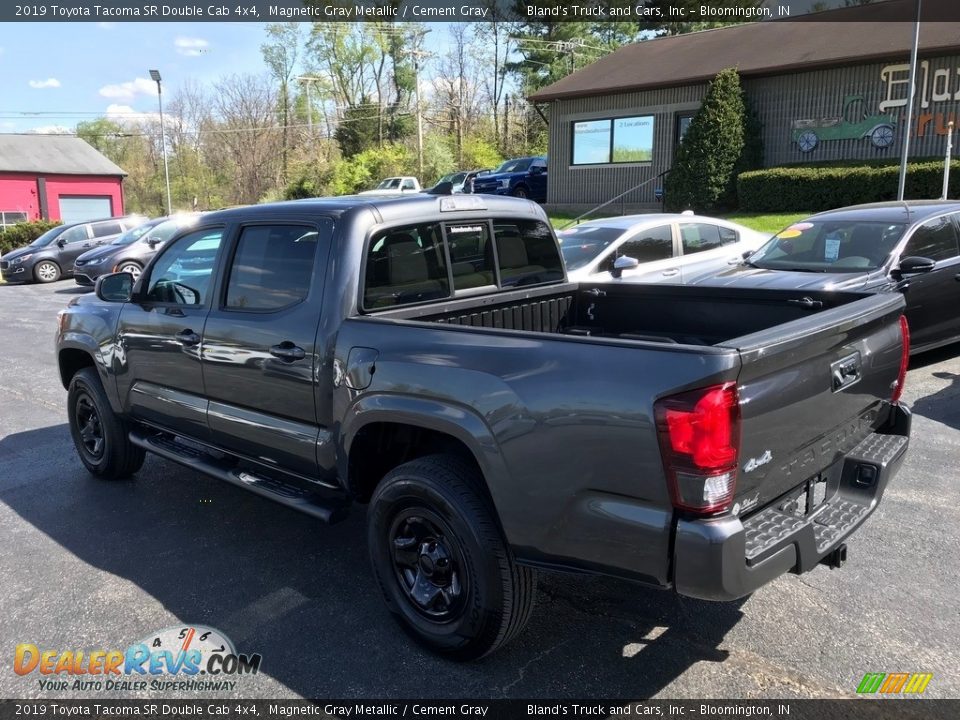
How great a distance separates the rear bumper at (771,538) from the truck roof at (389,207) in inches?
87.3

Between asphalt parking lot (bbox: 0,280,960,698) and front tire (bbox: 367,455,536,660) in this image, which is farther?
asphalt parking lot (bbox: 0,280,960,698)

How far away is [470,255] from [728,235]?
6.79 meters

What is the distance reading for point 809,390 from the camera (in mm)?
2822

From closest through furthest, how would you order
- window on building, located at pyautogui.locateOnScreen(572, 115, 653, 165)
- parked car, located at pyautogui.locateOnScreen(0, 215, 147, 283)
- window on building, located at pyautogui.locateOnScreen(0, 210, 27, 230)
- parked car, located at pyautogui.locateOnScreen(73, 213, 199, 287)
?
parked car, located at pyautogui.locateOnScreen(73, 213, 199, 287) < parked car, located at pyautogui.locateOnScreen(0, 215, 147, 283) < window on building, located at pyautogui.locateOnScreen(572, 115, 653, 165) < window on building, located at pyautogui.locateOnScreen(0, 210, 27, 230)

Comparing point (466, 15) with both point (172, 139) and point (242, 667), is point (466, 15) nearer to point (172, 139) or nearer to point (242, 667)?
point (172, 139)

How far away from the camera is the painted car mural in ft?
63.1

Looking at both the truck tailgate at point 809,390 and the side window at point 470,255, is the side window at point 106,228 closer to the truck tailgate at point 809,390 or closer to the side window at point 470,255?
the side window at point 470,255

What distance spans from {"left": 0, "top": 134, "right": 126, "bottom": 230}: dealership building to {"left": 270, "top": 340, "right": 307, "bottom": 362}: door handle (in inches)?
1731

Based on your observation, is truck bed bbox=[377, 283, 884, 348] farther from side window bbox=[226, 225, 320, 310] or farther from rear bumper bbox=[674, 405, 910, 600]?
rear bumper bbox=[674, 405, 910, 600]

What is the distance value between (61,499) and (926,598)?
5160mm

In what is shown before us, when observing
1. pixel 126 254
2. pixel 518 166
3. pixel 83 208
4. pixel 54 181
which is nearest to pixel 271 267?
pixel 126 254

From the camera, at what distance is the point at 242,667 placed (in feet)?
10.5

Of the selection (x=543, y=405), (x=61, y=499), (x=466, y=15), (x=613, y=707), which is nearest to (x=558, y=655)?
(x=613, y=707)

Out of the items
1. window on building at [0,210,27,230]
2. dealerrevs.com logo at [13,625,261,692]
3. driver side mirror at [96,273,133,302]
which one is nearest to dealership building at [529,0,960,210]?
driver side mirror at [96,273,133,302]
